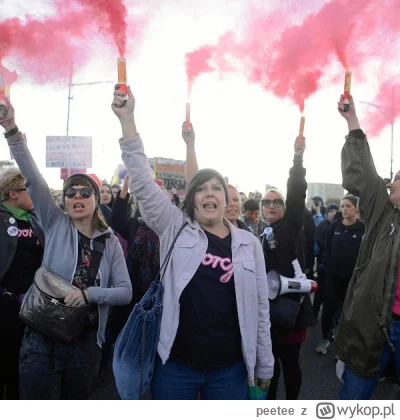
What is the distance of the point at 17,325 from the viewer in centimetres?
304

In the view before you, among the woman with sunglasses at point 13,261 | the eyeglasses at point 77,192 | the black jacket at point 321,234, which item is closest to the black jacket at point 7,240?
the woman with sunglasses at point 13,261

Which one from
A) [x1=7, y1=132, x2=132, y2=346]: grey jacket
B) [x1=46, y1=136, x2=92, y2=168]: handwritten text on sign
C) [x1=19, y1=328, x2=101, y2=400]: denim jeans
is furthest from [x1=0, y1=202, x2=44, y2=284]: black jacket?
[x1=46, y1=136, x2=92, y2=168]: handwritten text on sign

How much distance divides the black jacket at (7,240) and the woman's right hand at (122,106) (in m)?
1.29

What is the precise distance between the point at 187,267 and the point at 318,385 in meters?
2.96

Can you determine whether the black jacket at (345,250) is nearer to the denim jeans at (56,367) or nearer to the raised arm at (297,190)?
the raised arm at (297,190)

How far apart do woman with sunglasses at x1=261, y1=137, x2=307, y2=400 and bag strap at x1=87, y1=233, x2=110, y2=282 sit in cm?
141

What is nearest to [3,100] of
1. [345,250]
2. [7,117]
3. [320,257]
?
[7,117]

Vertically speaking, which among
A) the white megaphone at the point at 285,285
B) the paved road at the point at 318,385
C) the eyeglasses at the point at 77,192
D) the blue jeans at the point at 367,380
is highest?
the eyeglasses at the point at 77,192

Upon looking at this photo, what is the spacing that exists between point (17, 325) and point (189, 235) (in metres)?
1.68

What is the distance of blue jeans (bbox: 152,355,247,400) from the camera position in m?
2.23

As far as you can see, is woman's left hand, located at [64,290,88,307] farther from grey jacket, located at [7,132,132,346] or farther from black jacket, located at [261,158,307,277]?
black jacket, located at [261,158,307,277]

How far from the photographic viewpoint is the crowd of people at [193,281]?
2.25 metres

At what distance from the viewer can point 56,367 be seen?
256 cm

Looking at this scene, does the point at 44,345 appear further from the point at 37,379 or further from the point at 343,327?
the point at 343,327
